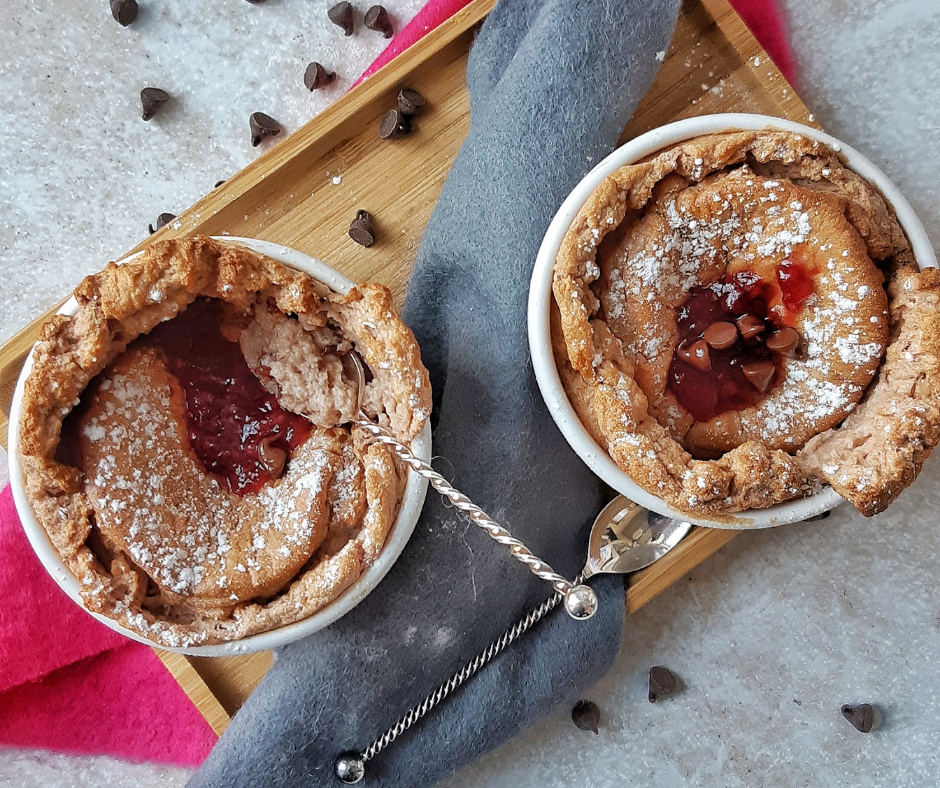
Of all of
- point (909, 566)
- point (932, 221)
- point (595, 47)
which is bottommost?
point (909, 566)

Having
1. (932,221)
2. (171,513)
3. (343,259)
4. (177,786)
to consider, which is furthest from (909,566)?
(177,786)

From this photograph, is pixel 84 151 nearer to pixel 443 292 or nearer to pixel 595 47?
pixel 443 292

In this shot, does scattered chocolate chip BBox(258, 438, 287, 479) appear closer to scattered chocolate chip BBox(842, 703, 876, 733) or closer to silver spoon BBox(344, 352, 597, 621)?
silver spoon BBox(344, 352, 597, 621)

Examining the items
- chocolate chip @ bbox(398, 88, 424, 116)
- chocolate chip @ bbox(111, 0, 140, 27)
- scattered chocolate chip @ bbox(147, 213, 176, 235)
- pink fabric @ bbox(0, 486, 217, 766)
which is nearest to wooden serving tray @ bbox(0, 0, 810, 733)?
chocolate chip @ bbox(398, 88, 424, 116)

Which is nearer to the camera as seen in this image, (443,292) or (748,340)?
(748,340)

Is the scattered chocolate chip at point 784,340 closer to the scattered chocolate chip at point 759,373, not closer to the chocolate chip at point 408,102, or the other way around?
the scattered chocolate chip at point 759,373

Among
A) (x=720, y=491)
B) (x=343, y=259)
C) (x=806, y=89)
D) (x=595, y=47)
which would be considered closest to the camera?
(x=720, y=491)

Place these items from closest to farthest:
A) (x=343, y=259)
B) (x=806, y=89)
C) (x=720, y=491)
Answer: (x=720, y=491) → (x=343, y=259) → (x=806, y=89)
